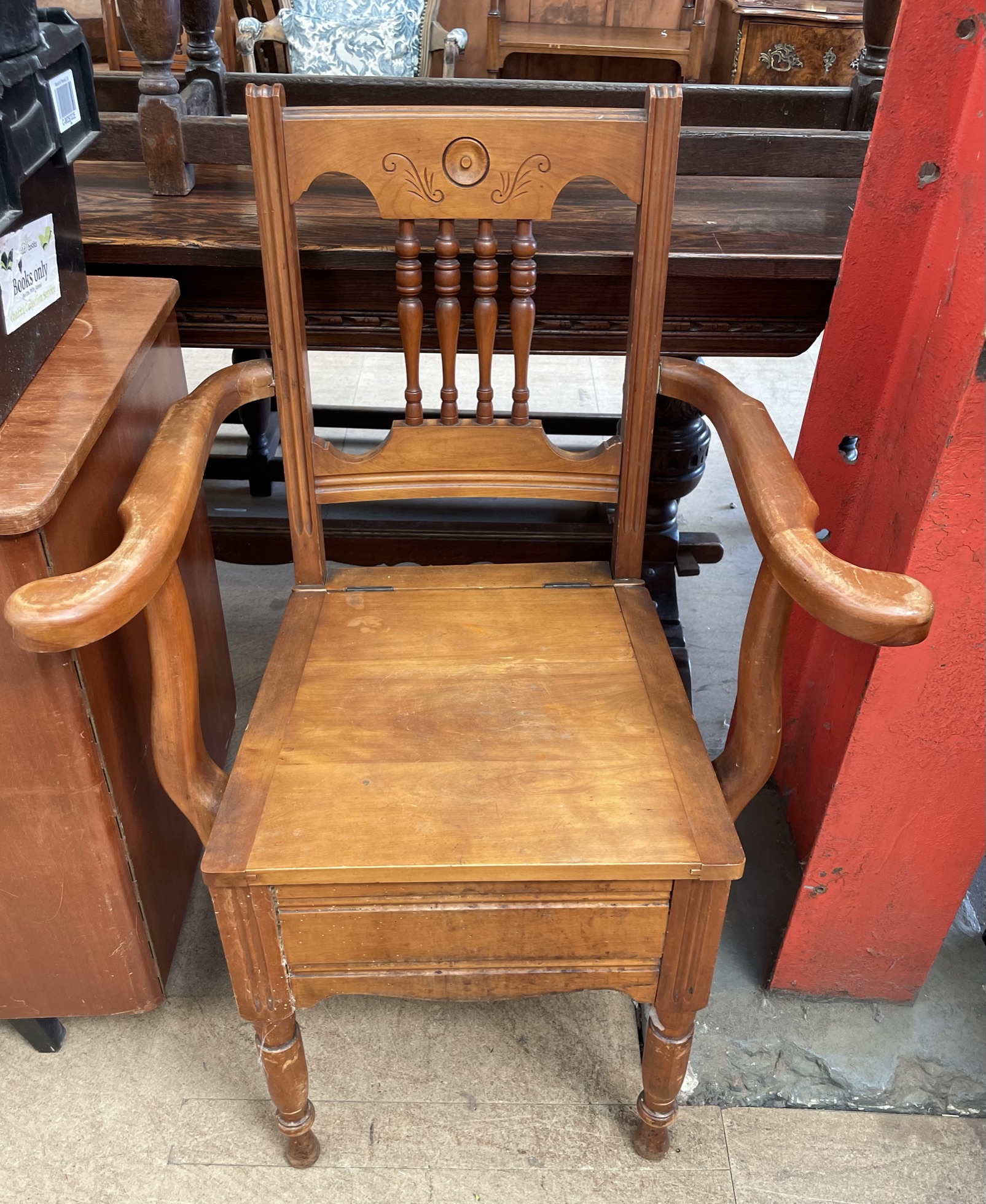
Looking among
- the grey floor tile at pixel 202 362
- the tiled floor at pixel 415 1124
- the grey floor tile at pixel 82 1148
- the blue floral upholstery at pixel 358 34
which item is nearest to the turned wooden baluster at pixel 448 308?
the tiled floor at pixel 415 1124

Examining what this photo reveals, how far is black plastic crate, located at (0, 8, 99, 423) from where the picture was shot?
99cm

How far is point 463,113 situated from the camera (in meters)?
1.12

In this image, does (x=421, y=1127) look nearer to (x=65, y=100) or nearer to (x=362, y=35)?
(x=65, y=100)

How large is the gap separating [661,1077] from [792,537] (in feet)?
2.10

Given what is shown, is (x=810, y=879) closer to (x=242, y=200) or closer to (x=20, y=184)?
(x=20, y=184)

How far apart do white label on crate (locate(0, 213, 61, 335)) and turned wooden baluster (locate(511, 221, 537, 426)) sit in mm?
515

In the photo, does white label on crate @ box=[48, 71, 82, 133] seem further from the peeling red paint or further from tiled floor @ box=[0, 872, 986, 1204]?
tiled floor @ box=[0, 872, 986, 1204]

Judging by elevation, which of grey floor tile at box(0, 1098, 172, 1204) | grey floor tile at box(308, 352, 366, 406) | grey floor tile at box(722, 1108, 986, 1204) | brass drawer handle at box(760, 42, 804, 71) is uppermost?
brass drawer handle at box(760, 42, 804, 71)

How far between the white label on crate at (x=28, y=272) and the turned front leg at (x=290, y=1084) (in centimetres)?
78

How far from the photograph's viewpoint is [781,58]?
4234 mm

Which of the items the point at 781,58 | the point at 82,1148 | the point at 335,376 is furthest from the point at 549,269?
the point at 781,58

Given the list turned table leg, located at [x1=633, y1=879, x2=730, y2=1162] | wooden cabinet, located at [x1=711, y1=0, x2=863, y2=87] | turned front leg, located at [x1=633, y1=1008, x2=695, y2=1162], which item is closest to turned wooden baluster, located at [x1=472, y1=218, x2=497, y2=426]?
turned table leg, located at [x1=633, y1=879, x2=730, y2=1162]

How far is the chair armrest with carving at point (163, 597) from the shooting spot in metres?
0.84

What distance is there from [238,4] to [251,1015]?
470 centimetres
